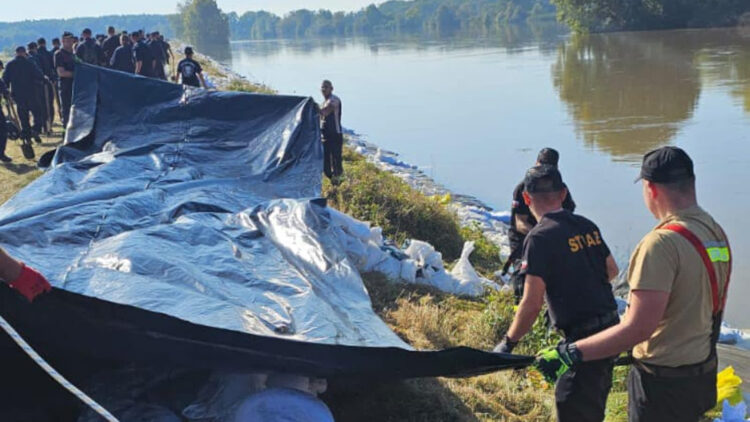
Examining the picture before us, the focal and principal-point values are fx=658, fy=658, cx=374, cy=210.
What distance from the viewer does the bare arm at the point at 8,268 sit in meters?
2.69

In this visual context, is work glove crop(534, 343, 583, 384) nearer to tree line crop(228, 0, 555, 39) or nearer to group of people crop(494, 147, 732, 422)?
group of people crop(494, 147, 732, 422)

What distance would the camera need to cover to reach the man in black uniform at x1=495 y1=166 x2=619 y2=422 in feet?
9.62

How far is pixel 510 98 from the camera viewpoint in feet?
74.0

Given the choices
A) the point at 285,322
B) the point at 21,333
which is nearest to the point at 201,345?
the point at 285,322

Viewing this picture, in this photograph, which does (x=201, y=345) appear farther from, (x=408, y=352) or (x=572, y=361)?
(x=572, y=361)

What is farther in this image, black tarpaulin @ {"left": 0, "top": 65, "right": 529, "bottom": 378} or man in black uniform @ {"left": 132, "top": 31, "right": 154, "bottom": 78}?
man in black uniform @ {"left": 132, "top": 31, "right": 154, "bottom": 78}

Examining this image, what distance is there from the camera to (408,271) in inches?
240

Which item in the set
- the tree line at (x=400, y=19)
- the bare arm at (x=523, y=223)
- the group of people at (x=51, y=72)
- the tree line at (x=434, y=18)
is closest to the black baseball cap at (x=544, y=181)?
the bare arm at (x=523, y=223)

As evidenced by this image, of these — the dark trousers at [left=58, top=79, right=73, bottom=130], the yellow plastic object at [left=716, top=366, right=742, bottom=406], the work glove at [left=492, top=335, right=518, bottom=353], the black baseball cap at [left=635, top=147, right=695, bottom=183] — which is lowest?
the yellow plastic object at [left=716, top=366, right=742, bottom=406]

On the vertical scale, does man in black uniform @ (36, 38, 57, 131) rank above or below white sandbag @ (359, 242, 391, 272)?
above

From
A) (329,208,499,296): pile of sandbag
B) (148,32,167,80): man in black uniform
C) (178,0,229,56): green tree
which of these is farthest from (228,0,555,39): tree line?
(329,208,499,296): pile of sandbag

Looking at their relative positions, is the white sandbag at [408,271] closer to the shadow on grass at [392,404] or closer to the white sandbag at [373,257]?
the white sandbag at [373,257]

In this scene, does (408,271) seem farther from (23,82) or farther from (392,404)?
(23,82)

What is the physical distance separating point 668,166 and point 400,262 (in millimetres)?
3759
